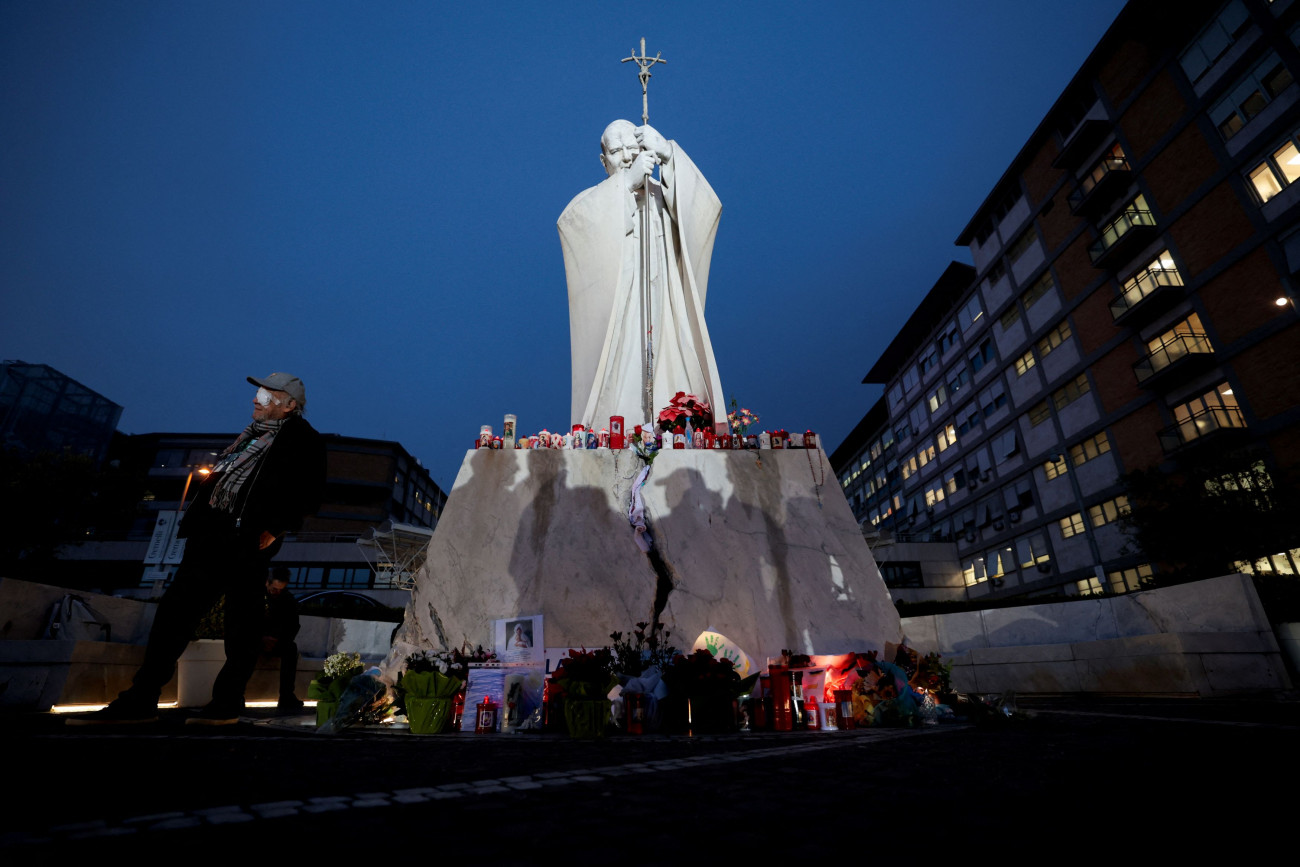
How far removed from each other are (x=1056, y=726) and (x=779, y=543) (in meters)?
4.45

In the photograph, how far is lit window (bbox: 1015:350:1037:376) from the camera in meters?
31.6

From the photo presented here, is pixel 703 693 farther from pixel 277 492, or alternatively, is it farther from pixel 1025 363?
pixel 1025 363

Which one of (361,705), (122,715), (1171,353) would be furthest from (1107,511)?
(122,715)

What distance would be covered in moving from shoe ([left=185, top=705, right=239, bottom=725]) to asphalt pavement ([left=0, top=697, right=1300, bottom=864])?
0.66m

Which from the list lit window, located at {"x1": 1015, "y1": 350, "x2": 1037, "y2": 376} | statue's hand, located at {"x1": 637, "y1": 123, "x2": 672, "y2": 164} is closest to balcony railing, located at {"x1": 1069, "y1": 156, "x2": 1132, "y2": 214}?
lit window, located at {"x1": 1015, "y1": 350, "x2": 1037, "y2": 376}

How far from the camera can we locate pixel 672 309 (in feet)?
47.6

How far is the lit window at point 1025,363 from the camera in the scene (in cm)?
3157

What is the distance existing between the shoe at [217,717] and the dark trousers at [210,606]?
0.03m

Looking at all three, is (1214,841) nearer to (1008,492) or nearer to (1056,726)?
(1056,726)

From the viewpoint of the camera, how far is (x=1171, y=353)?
23.0 metres

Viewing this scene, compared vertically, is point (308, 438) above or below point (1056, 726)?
above

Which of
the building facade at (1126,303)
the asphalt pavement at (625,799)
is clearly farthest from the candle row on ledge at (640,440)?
the building facade at (1126,303)

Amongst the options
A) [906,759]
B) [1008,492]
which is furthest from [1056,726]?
[1008,492]

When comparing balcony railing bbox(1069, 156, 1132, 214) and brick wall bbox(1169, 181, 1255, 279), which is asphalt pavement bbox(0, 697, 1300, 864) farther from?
balcony railing bbox(1069, 156, 1132, 214)
